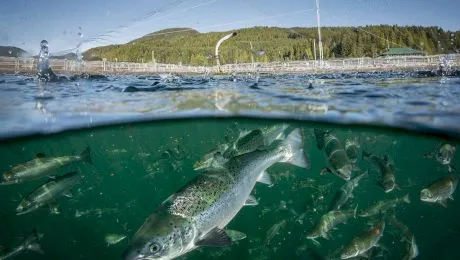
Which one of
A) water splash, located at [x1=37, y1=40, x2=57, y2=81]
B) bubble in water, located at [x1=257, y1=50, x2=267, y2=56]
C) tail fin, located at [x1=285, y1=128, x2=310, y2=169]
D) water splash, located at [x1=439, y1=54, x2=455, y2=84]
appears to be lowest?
tail fin, located at [x1=285, y1=128, x2=310, y2=169]

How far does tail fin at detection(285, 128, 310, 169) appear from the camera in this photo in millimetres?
6891

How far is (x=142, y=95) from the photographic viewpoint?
46.8ft

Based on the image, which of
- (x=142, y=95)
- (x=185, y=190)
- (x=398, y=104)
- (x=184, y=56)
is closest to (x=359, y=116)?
(x=398, y=104)

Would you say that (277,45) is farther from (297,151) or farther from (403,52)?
(297,151)

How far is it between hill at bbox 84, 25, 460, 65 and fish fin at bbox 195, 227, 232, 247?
88.6 m

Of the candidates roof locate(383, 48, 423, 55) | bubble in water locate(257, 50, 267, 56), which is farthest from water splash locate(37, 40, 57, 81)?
bubble in water locate(257, 50, 267, 56)

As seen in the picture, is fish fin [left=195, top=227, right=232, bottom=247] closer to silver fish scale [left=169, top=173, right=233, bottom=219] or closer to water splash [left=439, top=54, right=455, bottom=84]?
silver fish scale [left=169, top=173, right=233, bottom=219]

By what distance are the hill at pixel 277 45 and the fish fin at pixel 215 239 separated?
88.6 m

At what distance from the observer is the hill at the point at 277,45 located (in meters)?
103

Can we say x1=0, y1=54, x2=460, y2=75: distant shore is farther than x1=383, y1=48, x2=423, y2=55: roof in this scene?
No

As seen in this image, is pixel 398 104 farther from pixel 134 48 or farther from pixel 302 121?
pixel 134 48

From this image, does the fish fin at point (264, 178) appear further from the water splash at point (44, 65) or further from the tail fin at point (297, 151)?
the water splash at point (44, 65)

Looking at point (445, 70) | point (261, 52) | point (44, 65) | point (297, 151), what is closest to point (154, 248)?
point (297, 151)

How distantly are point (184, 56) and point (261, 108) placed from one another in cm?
9297
